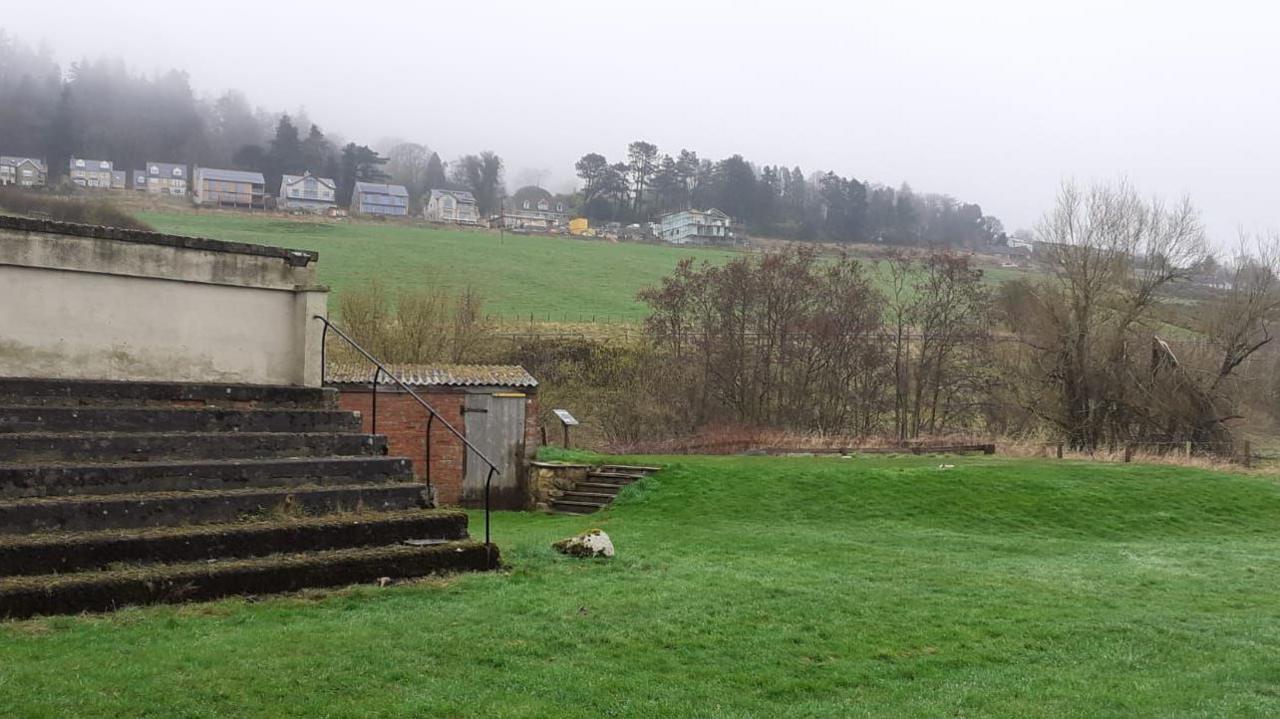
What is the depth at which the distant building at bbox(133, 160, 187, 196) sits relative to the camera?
79000 millimetres

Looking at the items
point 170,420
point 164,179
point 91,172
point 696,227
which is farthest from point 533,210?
point 170,420

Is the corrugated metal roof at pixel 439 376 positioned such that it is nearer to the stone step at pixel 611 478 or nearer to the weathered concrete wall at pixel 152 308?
the stone step at pixel 611 478

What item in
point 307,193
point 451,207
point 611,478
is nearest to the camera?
point 611,478

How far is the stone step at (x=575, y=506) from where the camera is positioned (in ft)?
61.4

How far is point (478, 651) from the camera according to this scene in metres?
6.12

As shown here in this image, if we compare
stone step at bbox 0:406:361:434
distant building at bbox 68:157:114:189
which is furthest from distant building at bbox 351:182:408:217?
stone step at bbox 0:406:361:434

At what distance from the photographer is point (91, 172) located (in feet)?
249

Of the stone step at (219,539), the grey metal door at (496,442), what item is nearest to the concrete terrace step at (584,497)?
the grey metal door at (496,442)

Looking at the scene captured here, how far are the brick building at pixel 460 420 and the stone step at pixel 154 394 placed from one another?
8.13 m

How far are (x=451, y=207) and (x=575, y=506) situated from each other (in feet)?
256

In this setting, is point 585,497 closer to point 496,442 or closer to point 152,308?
point 496,442

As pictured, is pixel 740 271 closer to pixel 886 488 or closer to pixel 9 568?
pixel 886 488

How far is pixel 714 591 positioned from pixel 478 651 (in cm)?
289

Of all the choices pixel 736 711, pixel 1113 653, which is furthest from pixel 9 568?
pixel 1113 653
